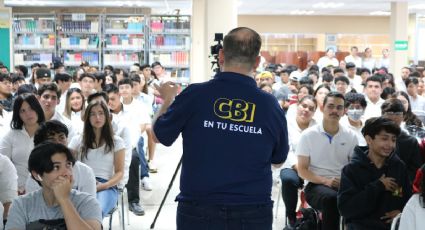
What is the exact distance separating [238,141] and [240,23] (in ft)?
66.3

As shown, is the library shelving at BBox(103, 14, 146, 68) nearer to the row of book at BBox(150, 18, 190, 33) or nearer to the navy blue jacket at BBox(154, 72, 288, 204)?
the row of book at BBox(150, 18, 190, 33)

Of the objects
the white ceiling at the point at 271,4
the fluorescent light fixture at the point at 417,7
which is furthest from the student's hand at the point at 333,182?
the fluorescent light fixture at the point at 417,7

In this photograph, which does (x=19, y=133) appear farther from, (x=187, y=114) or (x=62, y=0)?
(x=62, y=0)

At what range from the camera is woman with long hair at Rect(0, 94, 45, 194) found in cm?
455

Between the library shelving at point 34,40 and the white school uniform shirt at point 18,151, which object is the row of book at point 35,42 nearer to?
the library shelving at point 34,40

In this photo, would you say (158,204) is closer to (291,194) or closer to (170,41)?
(291,194)

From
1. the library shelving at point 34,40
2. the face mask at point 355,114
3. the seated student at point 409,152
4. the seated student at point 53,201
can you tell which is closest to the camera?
the seated student at point 53,201

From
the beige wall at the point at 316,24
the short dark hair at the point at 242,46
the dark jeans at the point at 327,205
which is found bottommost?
the dark jeans at the point at 327,205

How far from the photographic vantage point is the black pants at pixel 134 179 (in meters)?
5.96

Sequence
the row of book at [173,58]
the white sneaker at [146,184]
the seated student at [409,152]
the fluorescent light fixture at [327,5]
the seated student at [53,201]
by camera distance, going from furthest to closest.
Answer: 1. the fluorescent light fixture at [327,5]
2. the row of book at [173,58]
3. the white sneaker at [146,184]
4. the seated student at [409,152]
5. the seated student at [53,201]

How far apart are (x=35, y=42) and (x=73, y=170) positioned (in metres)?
11.5

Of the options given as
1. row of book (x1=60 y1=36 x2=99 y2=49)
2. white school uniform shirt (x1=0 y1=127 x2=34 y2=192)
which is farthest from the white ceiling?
white school uniform shirt (x1=0 y1=127 x2=34 y2=192)

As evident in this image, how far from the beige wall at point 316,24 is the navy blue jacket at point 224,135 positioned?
19750mm

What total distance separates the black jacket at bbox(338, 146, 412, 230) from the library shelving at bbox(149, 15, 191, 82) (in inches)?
388
